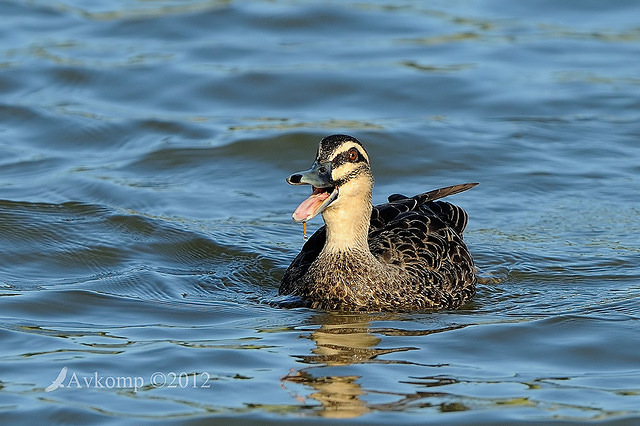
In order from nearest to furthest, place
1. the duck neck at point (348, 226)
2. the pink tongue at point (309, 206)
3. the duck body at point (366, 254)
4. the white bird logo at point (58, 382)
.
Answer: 1. the white bird logo at point (58, 382)
2. the pink tongue at point (309, 206)
3. the duck body at point (366, 254)
4. the duck neck at point (348, 226)

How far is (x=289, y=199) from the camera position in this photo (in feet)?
46.1

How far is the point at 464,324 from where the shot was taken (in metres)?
9.81

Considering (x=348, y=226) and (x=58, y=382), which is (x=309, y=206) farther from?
(x=58, y=382)

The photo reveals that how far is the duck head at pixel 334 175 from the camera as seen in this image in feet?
31.1

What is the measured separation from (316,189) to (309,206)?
289 millimetres

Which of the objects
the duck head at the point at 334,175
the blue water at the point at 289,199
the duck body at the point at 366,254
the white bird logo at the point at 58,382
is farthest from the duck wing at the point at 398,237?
the white bird logo at the point at 58,382

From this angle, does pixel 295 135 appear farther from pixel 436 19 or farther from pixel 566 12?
pixel 566 12

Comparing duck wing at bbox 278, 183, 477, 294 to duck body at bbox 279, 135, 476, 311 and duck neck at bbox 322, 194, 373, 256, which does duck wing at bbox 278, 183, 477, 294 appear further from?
duck neck at bbox 322, 194, 373, 256

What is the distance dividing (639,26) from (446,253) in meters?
10.7

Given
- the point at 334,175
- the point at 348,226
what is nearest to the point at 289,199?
the point at 348,226

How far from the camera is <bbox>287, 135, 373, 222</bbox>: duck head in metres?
9.47

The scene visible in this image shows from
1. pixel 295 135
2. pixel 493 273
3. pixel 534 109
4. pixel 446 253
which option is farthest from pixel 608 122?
pixel 446 253

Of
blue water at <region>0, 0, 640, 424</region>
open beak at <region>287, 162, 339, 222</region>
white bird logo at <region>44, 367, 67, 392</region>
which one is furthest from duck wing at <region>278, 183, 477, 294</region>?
white bird logo at <region>44, 367, 67, 392</region>

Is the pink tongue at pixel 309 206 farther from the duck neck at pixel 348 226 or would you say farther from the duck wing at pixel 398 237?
the duck wing at pixel 398 237
